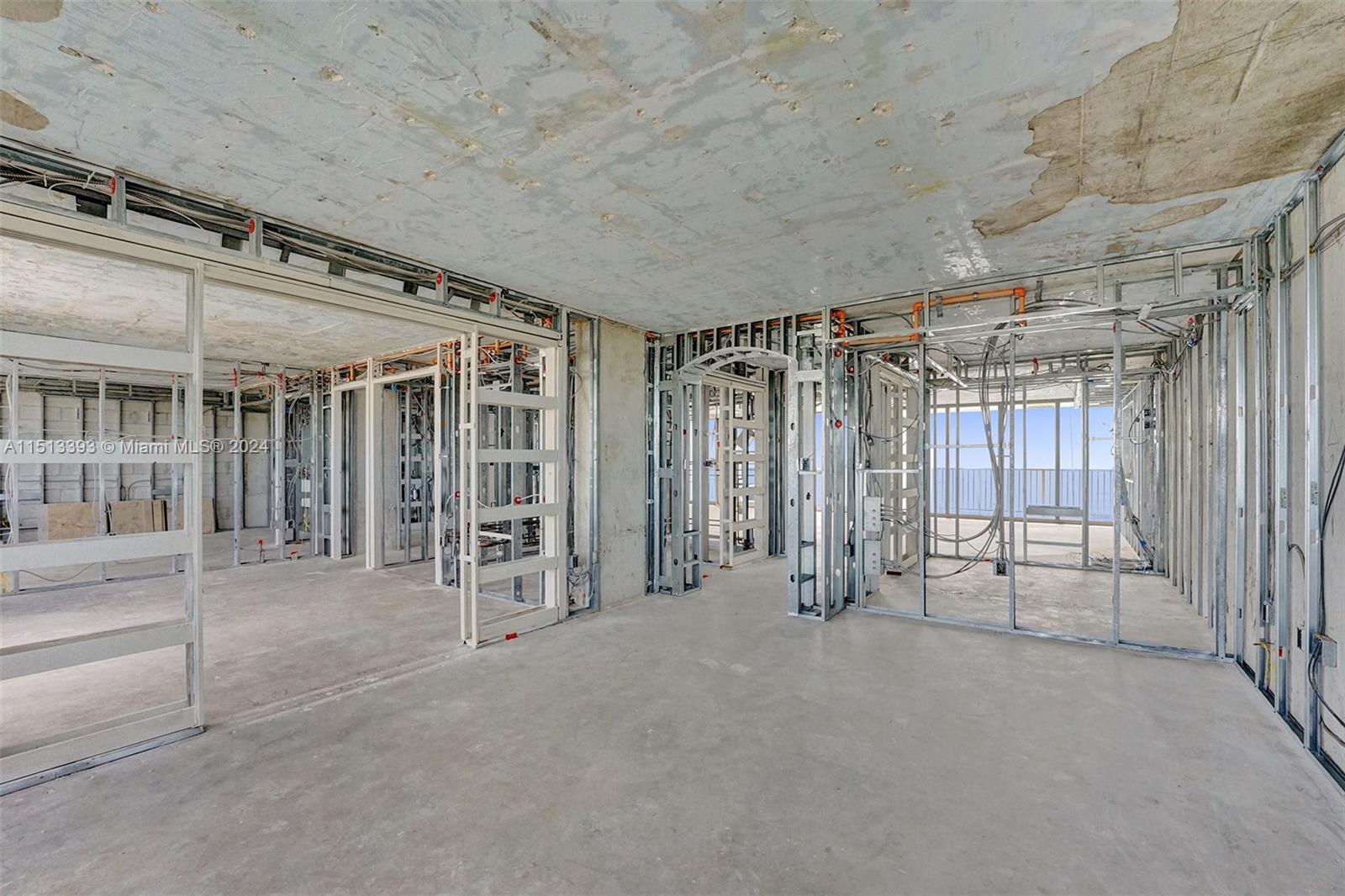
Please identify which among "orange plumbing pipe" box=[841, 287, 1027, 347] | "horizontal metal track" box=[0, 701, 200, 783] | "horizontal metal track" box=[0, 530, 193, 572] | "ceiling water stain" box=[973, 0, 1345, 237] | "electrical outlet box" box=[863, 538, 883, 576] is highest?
"ceiling water stain" box=[973, 0, 1345, 237]

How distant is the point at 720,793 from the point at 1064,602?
525cm

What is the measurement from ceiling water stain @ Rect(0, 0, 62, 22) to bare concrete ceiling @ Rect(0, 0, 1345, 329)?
12mm

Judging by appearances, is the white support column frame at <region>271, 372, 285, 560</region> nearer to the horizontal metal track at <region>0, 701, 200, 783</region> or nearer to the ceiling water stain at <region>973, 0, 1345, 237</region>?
the horizontal metal track at <region>0, 701, 200, 783</region>

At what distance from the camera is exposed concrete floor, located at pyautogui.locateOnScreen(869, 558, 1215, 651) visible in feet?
16.6

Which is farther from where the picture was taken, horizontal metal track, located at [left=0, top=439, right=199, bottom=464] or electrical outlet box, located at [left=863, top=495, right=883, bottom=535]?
electrical outlet box, located at [left=863, top=495, right=883, bottom=535]

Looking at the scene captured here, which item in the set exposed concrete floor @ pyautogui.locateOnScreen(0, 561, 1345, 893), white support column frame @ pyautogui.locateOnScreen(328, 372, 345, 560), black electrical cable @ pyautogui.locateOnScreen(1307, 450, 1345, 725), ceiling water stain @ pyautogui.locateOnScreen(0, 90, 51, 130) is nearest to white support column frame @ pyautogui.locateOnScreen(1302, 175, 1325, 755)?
A: black electrical cable @ pyautogui.locateOnScreen(1307, 450, 1345, 725)

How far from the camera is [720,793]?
104 inches

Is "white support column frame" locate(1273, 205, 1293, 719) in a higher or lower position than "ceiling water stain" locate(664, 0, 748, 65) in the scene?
lower

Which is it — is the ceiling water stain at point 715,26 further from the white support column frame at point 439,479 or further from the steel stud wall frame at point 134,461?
the white support column frame at point 439,479

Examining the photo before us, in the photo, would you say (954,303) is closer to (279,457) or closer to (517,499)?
(517,499)

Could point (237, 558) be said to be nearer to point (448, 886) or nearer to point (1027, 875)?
point (448, 886)

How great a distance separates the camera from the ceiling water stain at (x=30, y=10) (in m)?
1.83

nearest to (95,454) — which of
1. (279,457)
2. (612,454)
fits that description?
(612,454)

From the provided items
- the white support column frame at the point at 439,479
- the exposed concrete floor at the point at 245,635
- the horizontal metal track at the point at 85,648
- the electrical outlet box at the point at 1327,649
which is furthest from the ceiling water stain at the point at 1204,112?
the white support column frame at the point at 439,479
